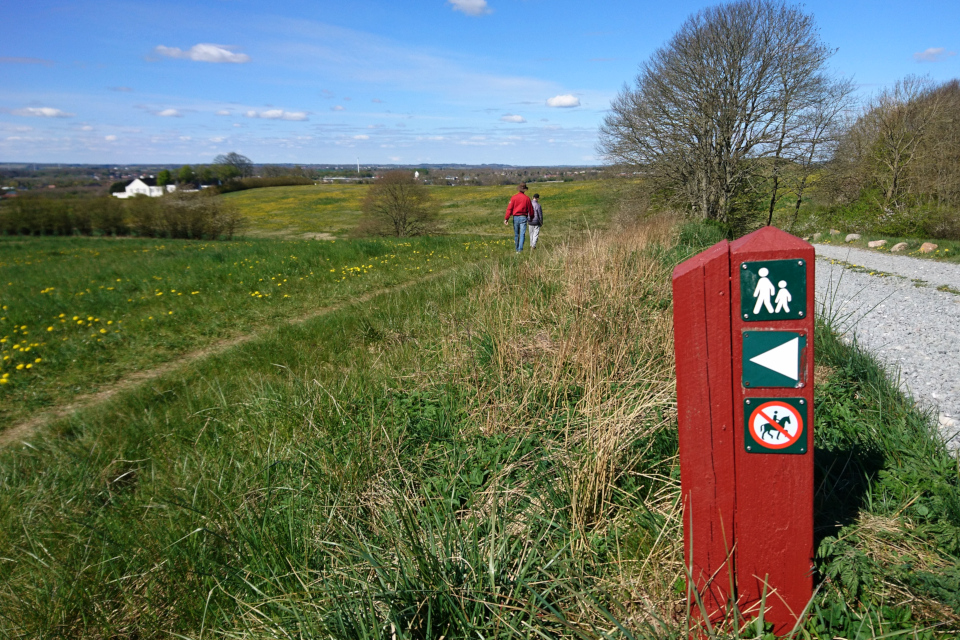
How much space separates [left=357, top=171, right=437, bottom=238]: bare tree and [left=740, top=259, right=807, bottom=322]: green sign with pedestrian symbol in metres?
28.4

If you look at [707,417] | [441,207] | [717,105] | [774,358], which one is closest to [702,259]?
[774,358]

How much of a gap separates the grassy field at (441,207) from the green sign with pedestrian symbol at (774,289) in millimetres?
25764

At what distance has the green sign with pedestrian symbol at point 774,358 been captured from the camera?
165cm

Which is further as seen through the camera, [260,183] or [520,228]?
[260,183]

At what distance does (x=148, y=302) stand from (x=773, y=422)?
9.50 metres

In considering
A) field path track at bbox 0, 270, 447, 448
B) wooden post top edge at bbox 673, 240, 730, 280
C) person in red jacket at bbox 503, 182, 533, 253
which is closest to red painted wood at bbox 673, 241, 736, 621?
wooden post top edge at bbox 673, 240, 730, 280

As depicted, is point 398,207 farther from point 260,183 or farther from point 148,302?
point 260,183

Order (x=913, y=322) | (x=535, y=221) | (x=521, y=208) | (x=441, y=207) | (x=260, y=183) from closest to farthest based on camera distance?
(x=913, y=322) < (x=521, y=208) < (x=535, y=221) < (x=441, y=207) < (x=260, y=183)

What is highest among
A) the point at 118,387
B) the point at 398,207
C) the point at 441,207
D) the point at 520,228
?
the point at 441,207

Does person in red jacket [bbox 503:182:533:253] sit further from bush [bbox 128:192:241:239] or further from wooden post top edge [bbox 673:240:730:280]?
bush [bbox 128:192:241:239]

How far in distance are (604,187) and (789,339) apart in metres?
27.3

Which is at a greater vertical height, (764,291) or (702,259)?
(702,259)

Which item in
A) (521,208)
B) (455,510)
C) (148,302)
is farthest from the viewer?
(521,208)

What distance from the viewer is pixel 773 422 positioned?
1.71 metres
